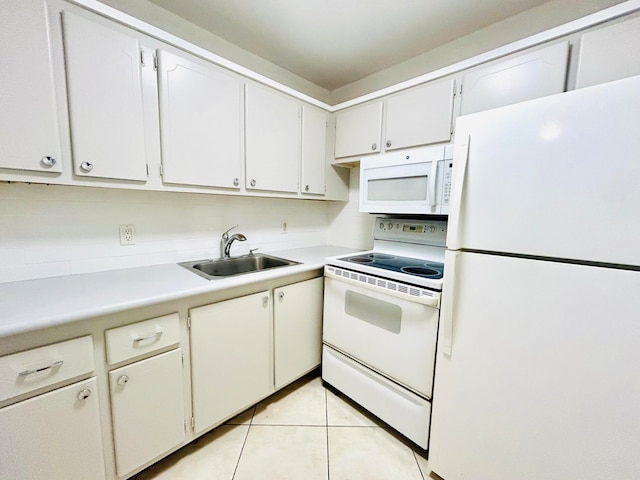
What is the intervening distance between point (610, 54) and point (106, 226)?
2.54 meters

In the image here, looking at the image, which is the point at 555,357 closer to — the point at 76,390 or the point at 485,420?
the point at 485,420

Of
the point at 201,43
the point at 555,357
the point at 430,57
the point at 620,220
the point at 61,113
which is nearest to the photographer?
the point at 620,220

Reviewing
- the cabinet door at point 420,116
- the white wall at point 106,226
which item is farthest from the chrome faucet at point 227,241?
the cabinet door at point 420,116

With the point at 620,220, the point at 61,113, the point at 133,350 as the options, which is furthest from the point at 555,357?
the point at 61,113

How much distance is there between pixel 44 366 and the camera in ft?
2.91

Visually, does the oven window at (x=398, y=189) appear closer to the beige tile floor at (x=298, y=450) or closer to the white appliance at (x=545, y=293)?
the white appliance at (x=545, y=293)

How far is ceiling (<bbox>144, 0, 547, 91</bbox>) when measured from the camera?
1.46 metres

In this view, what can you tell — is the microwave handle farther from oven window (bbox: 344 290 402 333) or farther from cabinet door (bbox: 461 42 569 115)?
oven window (bbox: 344 290 402 333)

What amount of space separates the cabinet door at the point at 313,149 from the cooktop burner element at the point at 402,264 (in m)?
0.71

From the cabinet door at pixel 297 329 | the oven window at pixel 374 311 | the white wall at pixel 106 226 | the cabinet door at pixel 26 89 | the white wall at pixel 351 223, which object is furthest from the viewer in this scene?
the white wall at pixel 351 223

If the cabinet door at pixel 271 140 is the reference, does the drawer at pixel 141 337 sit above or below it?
below

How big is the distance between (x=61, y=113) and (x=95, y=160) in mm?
198

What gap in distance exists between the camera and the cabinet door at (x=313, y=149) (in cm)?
203

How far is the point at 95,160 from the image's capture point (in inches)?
45.2
